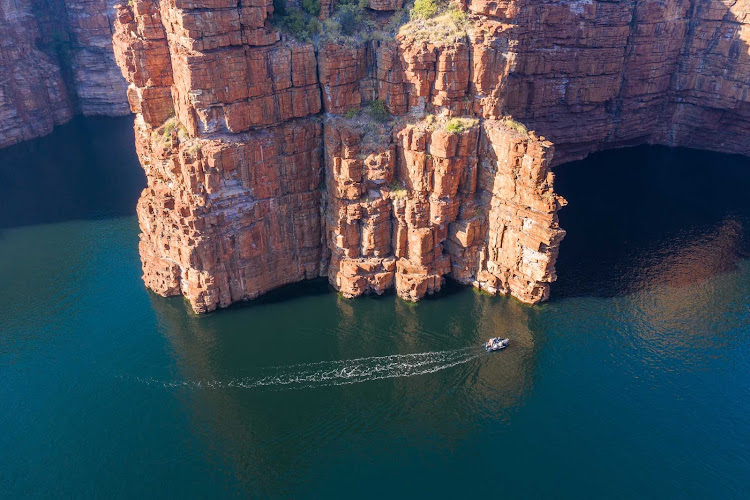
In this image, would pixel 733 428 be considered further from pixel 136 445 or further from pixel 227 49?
pixel 227 49

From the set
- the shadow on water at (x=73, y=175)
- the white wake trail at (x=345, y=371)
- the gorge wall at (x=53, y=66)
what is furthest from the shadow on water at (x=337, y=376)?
the gorge wall at (x=53, y=66)

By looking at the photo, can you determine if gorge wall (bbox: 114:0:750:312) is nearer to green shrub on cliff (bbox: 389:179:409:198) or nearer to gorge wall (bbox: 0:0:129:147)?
green shrub on cliff (bbox: 389:179:409:198)

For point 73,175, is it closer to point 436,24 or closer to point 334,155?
point 334,155

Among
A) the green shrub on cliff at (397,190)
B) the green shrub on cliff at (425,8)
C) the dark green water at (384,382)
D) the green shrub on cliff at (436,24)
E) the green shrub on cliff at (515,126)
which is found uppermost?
the green shrub on cliff at (425,8)

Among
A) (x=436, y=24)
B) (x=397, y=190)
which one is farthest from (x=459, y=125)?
(x=436, y=24)

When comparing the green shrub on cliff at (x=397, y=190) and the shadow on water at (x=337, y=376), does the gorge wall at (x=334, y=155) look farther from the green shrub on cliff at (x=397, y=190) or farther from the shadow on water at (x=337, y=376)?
the shadow on water at (x=337, y=376)

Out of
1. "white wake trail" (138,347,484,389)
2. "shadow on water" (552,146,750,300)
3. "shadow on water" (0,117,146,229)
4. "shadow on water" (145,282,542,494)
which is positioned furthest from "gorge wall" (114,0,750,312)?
"shadow on water" (0,117,146,229)

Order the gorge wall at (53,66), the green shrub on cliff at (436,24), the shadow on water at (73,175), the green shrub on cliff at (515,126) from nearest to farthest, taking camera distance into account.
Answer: the green shrub on cliff at (436,24) < the green shrub on cliff at (515,126) < the shadow on water at (73,175) < the gorge wall at (53,66)

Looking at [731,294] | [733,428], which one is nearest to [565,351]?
[733,428]
